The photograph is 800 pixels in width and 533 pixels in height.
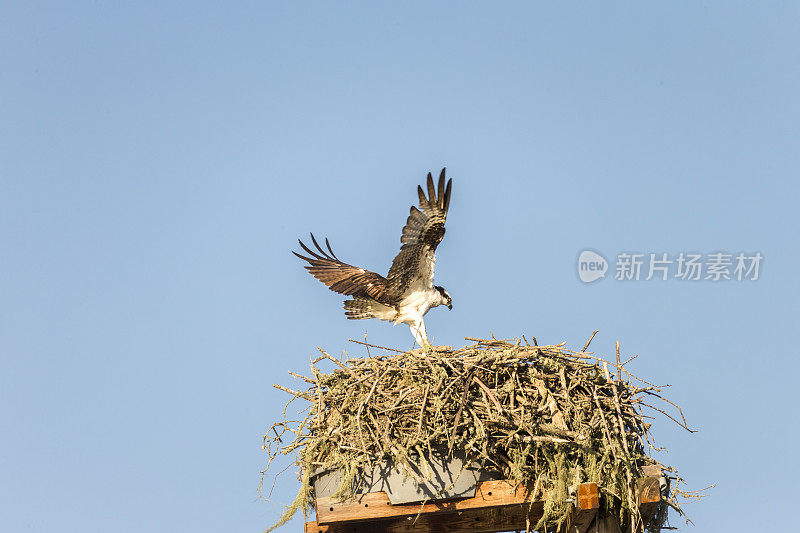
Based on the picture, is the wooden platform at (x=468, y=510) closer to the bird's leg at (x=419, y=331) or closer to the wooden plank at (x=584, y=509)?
the wooden plank at (x=584, y=509)

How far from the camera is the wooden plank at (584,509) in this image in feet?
19.5

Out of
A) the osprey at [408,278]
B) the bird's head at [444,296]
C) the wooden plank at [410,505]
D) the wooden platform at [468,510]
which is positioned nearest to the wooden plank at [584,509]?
the wooden platform at [468,510]

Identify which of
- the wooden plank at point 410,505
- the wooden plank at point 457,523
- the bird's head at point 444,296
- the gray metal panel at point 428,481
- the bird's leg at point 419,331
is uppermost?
the bird's head at point 444,296

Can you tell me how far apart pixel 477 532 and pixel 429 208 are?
3.15m

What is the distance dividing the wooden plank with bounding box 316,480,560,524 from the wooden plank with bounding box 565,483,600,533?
0.36 meters

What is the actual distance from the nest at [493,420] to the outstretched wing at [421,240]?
183 centimetres

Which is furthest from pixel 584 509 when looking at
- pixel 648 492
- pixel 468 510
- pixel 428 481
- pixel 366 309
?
pixel 366 309

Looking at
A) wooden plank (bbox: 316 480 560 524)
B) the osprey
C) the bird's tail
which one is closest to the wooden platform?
wooden plank (bbox: 316 480 560 524)

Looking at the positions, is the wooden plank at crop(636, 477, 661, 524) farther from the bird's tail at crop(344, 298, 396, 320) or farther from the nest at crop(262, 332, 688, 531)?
the bird's tail at crop(344, 298, 396, 320)

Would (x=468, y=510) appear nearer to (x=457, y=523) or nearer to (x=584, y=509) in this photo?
(x=457, y=523)

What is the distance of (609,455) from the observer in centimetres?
622

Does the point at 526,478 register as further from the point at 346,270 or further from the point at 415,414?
the point at 346,270

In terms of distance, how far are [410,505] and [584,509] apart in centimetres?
119

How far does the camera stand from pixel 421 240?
858 centimetres
